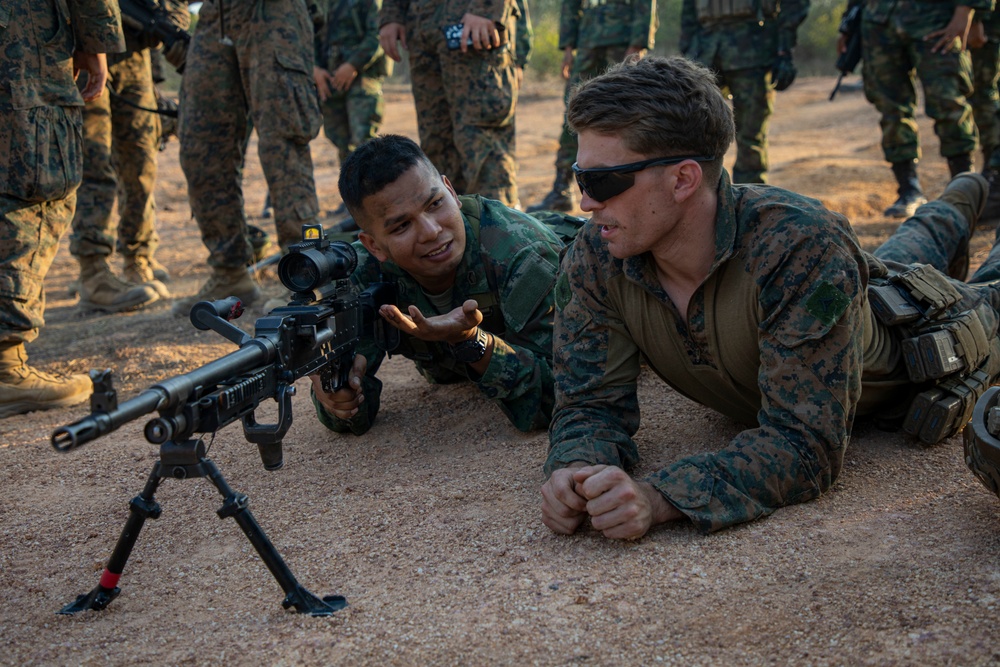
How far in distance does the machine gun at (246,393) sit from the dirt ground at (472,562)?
190mm

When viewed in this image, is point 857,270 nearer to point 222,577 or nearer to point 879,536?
point 879,536

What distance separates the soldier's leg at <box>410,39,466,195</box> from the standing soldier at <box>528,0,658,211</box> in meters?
2.02

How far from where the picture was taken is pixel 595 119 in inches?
101

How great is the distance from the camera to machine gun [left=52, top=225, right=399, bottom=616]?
2.00 metres

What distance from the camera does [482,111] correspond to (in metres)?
6.02

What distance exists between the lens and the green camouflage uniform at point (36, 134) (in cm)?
416

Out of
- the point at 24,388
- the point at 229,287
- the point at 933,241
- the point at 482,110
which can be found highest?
the point at 482,110

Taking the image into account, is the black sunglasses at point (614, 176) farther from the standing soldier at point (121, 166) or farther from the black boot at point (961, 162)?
the black boot at point (961, 162)

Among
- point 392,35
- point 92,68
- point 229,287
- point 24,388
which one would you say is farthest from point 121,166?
point 24,388

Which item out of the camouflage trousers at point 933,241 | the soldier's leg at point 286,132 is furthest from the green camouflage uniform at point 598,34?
the camouflage trousers at point 933,241

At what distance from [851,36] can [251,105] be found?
4.93 metres

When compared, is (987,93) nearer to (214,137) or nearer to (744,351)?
(214,137)

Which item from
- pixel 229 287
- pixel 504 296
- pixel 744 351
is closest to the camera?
pixel 744 351

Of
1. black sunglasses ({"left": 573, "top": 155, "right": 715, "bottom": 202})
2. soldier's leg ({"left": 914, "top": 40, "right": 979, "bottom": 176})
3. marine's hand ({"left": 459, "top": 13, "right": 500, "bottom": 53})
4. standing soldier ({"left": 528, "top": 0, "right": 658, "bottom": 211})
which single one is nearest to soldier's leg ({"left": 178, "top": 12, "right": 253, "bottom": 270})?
marine's hand ({"left": 459, "top": 13, "right": 500, "bottom": 53})
